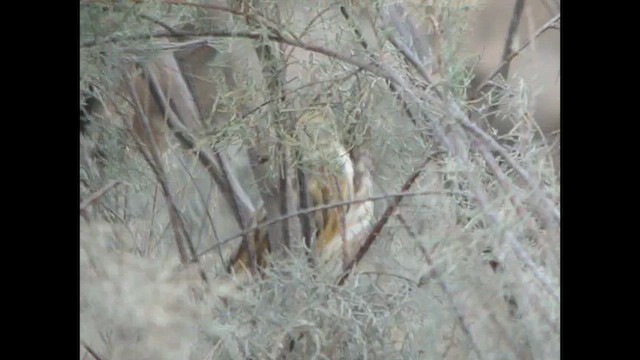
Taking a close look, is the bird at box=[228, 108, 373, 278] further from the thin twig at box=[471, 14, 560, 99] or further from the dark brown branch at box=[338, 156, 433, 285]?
the thin twig at box=[471, 14, 560, 99]

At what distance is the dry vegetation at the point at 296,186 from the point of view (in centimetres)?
85

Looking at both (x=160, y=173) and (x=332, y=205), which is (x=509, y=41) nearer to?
(x=332, y=205)

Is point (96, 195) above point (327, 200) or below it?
above

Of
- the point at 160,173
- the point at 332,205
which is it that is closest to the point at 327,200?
the point at 332,205

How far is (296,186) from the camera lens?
34.9 inches

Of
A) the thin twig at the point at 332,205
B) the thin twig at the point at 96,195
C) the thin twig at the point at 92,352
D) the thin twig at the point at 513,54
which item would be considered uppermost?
the thin twig at the point at 96,195

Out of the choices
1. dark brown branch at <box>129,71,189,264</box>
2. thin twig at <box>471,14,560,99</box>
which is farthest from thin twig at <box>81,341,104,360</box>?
thin twig at <box>471,14,560,99</box>

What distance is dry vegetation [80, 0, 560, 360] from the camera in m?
0.85

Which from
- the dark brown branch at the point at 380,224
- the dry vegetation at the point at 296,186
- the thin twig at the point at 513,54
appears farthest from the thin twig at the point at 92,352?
the thin twig at the point at 513,54

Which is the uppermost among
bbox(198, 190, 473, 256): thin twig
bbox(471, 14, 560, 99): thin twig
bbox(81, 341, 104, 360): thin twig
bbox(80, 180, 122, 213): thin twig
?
bbox(80, 180, 122, 213): thin twig

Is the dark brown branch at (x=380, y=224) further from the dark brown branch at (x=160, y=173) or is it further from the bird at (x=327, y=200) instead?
the dark brown branch at (x=160, y=173)
